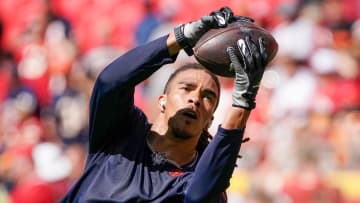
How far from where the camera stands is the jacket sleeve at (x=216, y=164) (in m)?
4.66

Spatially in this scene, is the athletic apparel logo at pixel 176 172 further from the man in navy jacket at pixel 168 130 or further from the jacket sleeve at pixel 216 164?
the jacket sleeve at pixel 216 164

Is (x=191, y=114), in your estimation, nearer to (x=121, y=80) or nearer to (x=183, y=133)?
(x=183, y=133)

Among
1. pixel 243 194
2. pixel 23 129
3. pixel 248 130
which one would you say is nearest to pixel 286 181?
pixel 243 194

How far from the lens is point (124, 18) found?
39.5 ft

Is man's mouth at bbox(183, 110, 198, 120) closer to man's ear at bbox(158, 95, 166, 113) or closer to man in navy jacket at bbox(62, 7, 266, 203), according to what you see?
man in navy jacket at bbox(62, 7, 266, 203)

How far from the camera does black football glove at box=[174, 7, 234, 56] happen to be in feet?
15.8

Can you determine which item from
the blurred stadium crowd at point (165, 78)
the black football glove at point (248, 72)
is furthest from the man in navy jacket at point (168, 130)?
the blurred stadium crowd at point (165, 78)

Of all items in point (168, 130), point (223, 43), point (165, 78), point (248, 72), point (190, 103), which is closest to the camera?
point (248, 72)

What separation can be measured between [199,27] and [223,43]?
5.1 inches

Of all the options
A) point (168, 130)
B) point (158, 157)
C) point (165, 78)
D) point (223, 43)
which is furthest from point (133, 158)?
point (165, 78)

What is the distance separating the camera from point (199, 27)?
4.87m

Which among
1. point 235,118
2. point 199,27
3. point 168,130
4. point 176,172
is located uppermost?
Answer: point 199,27

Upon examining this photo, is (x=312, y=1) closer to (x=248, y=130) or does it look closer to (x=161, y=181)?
(x=248, y=130)

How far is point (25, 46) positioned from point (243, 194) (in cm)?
474
